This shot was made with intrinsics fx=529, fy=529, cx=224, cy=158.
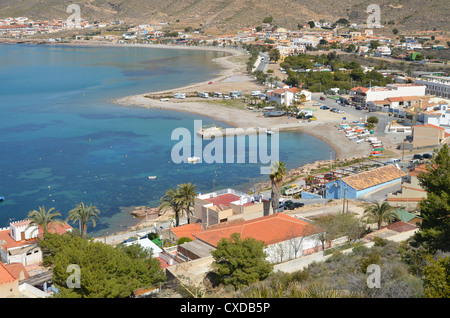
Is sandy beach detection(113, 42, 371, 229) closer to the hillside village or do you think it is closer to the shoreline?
the shoreline

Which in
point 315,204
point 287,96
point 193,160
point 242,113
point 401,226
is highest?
point 287,96

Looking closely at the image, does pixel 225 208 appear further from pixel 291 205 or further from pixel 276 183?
pixel 291 205

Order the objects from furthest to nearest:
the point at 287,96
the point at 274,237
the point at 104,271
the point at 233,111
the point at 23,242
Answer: the point at 287,96 → the point at 233,111 → the point at 23,242 → the point at 274,237 → the point at 104,271

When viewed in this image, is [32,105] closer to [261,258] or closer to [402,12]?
[261,258]

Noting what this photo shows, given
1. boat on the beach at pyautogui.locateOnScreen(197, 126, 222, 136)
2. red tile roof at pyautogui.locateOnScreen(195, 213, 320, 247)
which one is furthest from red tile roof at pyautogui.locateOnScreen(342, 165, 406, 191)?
boat on the beach at pyautogui.locateOnScreen(197, 126, 222, 136)

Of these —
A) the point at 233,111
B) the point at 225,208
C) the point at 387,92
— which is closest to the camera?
the point at 225,208

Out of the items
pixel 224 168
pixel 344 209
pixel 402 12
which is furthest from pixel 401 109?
pixel 402 12

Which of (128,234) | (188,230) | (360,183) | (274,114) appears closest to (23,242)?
(128,234)
